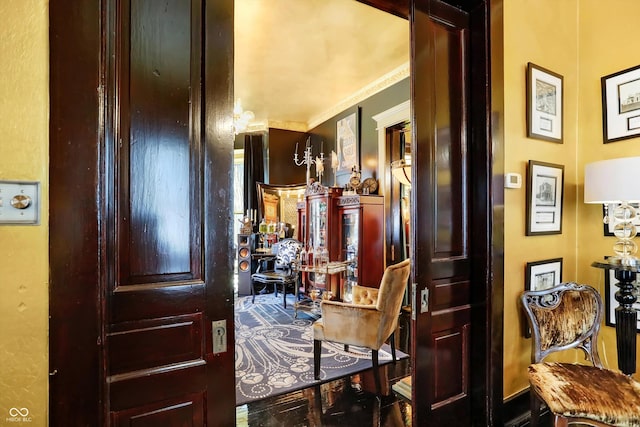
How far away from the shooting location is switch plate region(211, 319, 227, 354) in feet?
3.74

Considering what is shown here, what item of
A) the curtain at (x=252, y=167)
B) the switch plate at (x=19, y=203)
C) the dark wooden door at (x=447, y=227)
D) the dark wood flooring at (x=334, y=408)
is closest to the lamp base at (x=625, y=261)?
the dark wooden door at (x=447, y=227)

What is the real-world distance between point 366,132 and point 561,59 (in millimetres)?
2628

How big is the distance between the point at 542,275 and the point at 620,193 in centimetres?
65

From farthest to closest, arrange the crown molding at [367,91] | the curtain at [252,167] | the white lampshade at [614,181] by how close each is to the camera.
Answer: the curtain at [252,167], the crown molding at [367,91], the white lampshade at [614,181]

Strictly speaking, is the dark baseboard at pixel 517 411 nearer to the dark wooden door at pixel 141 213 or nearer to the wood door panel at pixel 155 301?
the dark wooden door at pixel 141 213

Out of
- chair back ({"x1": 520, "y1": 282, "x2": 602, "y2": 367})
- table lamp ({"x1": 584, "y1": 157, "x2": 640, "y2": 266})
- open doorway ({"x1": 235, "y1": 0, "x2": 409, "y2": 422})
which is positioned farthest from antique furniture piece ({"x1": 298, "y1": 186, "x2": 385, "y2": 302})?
table lamp ({"x1": 584, "y1": 157, "x2": 640, "y2": 266})

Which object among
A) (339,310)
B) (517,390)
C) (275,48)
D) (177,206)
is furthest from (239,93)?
(517,390)

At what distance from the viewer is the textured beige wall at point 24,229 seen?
0.85m

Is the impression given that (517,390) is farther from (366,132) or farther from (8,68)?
(366,132)

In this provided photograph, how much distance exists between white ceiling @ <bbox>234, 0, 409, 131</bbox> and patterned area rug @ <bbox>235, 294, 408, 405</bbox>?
3245mm

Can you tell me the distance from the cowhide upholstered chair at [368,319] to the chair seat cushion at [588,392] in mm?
976

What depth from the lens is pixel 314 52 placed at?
3484 millimetres

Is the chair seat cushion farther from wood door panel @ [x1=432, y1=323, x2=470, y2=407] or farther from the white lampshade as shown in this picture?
the white lampshade

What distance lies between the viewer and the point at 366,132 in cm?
456
